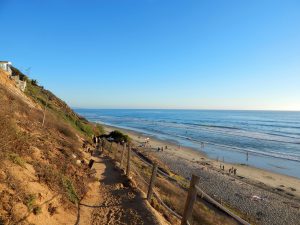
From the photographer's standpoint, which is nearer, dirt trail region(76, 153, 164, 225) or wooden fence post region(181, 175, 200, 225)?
wooden fence post region(181, 175, 200, 225)

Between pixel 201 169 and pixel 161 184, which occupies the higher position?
pixel 161 184

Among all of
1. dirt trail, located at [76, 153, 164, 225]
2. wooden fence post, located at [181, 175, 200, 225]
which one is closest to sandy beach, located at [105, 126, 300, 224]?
dirt trail, located at [76, 153, 164, 225]

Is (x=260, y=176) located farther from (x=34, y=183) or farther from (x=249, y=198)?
(x=34, y=183)

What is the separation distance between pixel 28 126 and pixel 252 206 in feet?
49.8

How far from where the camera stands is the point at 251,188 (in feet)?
75.1

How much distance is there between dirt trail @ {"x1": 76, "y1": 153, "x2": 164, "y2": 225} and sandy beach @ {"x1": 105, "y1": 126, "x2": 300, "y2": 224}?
971 centimetres

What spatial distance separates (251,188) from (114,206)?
17.7 m

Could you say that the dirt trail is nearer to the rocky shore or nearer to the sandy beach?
the rocky shore

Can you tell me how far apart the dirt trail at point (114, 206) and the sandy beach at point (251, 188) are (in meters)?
9.71

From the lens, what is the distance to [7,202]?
18.0 ft

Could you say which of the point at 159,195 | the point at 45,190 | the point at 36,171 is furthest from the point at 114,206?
the point at 159,195

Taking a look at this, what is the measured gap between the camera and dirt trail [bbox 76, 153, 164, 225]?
7.34 meters

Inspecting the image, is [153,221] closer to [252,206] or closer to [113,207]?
[113,207]

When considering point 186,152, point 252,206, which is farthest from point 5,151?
point 186,152
